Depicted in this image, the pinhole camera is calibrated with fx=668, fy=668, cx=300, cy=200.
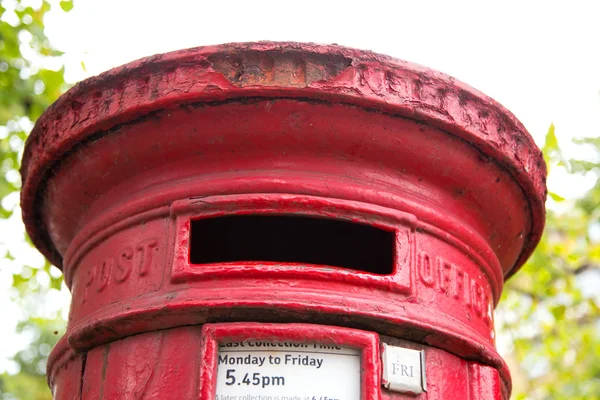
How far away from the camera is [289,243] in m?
2.35

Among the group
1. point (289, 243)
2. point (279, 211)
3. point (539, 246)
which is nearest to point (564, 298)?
point (539, 246)

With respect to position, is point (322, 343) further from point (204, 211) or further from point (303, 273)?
point (204, 211)

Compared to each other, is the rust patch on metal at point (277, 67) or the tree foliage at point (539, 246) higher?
the tree foliage at point (539, 246)

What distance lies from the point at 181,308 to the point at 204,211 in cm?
24

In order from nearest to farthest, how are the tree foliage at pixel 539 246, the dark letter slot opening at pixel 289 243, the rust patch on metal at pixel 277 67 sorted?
1. the rust patch on metal at pixel 277 67
2. the dark letter slot opening at pixel 289 243
3. the tree foliage at pixel 539 246

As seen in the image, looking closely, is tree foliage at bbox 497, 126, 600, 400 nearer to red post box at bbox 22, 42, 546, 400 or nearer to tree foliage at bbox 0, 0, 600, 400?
tree foliage at bbox 0, 0, 600, 400

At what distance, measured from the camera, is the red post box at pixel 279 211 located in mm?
1376

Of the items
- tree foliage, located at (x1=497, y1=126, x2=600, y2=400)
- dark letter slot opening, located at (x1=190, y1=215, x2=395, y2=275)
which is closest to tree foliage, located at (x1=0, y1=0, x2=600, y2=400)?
tree foliage, located at (x1=497, y1=126, x2=600, y2=400)

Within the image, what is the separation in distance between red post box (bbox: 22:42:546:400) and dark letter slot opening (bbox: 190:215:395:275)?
46cm

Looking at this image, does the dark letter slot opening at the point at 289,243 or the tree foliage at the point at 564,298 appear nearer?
the dark letter slot opening at the point at 289,243

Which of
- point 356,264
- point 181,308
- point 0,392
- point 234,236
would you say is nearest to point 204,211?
point 181,308

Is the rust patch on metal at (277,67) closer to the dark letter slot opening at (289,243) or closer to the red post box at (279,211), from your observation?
the red post box at (279,211)

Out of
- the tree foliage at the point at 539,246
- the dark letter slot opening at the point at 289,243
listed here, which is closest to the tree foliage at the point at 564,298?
the tree foliage at the point at 539,246

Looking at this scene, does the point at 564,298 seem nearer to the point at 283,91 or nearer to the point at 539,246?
the point at 539,246
